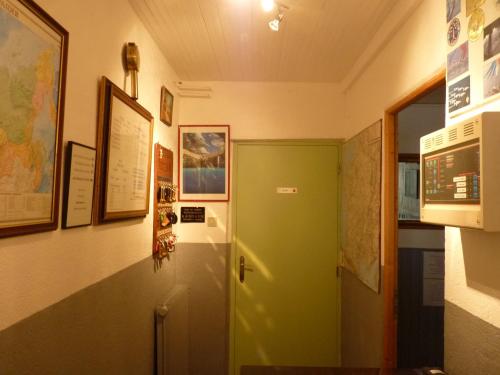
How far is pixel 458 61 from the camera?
3.70ft

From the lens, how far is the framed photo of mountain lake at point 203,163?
2770 mm

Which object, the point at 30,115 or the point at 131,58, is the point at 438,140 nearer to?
the point at 30,115

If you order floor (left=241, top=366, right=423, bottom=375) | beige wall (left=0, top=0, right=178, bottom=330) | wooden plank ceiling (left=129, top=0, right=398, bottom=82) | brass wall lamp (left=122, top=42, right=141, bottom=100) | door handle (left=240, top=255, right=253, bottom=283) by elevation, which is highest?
wooden plank ceiling (left=129, top=0, right=398, bottom=82)

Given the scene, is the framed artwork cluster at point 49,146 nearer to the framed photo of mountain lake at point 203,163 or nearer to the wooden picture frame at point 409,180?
the framed photo of mountain lake at point 203,163

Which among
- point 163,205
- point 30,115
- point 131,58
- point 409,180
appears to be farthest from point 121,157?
point 409,180

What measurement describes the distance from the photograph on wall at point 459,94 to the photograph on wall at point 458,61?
36 mm

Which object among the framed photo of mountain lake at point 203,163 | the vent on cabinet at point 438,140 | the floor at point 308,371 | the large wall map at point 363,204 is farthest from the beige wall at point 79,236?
the large wall map at point 363,204

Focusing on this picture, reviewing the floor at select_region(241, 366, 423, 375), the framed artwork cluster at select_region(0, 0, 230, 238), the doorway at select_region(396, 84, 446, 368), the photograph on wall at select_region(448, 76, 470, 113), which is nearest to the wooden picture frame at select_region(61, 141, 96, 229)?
the framed artwork cluster at select_region(0, 0, 230, 238)

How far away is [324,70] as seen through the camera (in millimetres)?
2523

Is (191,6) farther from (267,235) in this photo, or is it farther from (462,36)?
(267,235)

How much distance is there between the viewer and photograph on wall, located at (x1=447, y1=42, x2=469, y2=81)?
1086 millimetres

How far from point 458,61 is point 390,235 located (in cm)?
102

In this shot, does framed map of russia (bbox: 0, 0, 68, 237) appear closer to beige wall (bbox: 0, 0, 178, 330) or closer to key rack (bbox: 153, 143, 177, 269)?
beige wall (bbox: 0, 0, 178, 330)

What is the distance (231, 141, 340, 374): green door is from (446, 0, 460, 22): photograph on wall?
1.59 metres
